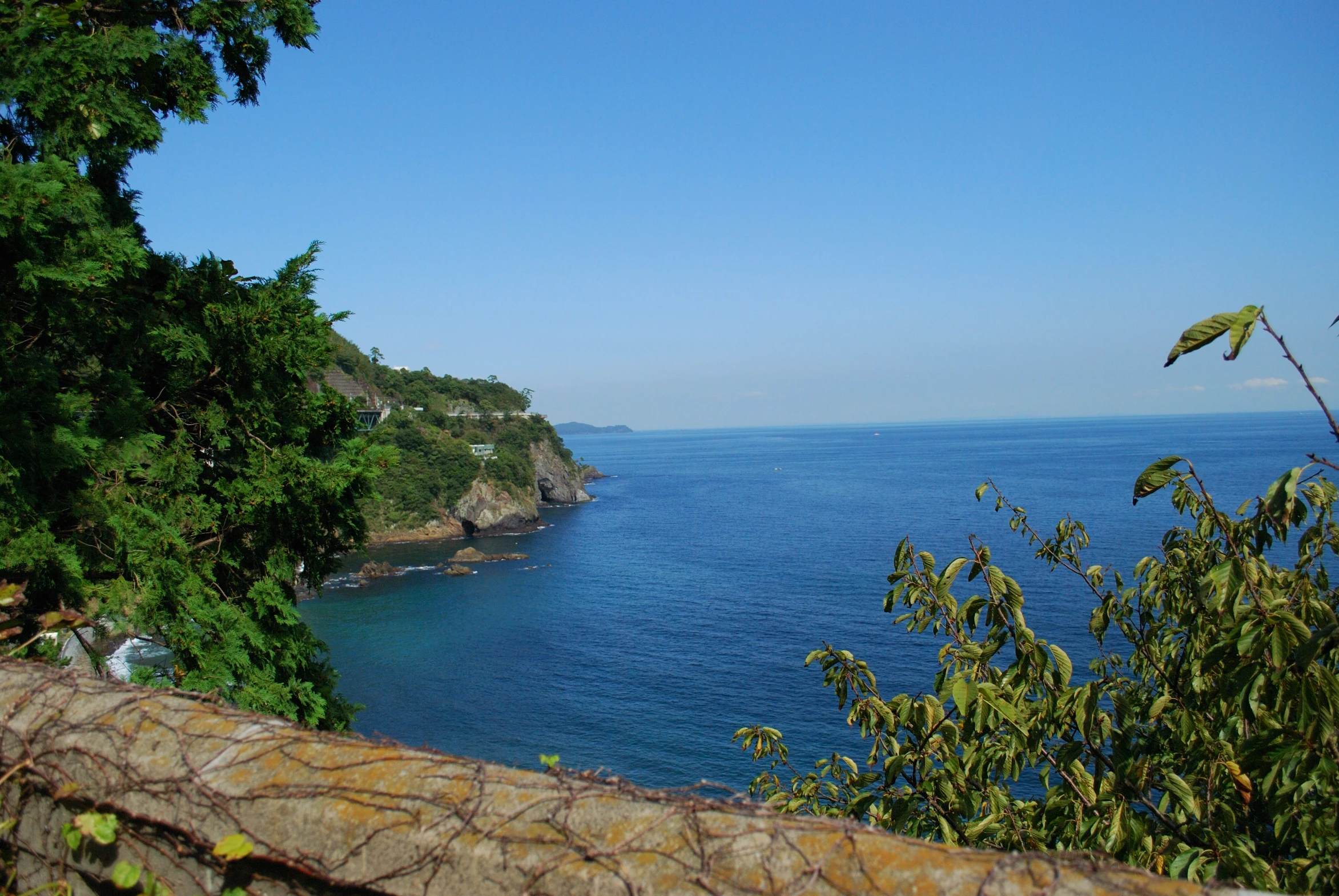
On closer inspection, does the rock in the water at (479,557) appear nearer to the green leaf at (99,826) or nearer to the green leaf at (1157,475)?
the green leaf at (99,826)

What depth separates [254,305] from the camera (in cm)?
834

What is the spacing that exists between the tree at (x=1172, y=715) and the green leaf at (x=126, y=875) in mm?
2693

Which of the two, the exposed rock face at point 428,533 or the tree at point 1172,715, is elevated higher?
the tree at point 1172,715

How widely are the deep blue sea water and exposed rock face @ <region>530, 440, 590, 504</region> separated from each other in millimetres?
9497

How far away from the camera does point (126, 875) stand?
7.16 feet

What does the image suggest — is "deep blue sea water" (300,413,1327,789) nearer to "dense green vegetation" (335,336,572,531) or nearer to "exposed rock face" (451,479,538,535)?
"exposed rock face" (451,479,538,535)

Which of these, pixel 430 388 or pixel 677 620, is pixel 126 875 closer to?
pixel 677 620

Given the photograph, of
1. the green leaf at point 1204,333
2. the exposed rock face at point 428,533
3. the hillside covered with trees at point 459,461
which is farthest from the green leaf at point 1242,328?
the exposed rock face at point 428,533

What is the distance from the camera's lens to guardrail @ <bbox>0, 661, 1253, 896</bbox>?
5.36 feet

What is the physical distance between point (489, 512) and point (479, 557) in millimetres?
15207

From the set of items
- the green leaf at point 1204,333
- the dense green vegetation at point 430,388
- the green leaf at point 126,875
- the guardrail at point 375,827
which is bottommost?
the green leaf at point 126,875

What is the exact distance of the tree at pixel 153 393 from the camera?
6977mm

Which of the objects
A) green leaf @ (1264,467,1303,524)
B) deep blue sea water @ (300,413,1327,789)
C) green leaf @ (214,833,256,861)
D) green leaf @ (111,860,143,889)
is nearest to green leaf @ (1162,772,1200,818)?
green leaf @ (1264,467,1303,524)

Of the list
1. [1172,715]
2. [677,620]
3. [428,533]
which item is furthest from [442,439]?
[1172,715]
